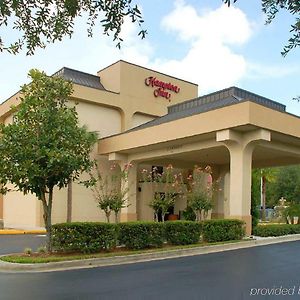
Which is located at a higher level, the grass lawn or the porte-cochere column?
the porte-cochere column

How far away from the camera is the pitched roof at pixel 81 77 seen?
31.2m

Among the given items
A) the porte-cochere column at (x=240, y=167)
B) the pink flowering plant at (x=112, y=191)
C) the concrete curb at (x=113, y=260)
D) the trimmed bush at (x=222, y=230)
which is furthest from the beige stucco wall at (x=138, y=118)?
the concrete curb at (x=113, y=260)

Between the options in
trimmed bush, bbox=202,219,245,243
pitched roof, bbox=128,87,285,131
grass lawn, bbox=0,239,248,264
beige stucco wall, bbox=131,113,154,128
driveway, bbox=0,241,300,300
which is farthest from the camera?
beige stucco wall, bbox=131,113,154,128

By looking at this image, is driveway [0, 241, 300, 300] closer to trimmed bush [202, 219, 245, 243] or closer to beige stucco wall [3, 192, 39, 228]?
trimmed bush [202, 219, 245, 243]

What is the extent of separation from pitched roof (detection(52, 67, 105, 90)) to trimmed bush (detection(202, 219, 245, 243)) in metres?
17.0

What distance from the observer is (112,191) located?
2052 centimetres

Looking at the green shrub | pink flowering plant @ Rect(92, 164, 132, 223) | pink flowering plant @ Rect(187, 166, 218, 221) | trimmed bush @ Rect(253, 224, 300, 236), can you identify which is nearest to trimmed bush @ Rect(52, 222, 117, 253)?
pink flowering plant @ Rect(92, 164, 132, 223)

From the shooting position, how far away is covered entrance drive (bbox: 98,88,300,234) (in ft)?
62.2

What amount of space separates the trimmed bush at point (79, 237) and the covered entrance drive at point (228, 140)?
27.2ft

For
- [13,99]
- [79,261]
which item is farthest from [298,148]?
[13,99]

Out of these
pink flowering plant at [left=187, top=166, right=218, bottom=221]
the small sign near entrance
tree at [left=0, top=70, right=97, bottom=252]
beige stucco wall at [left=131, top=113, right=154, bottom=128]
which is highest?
the small sign near entrance

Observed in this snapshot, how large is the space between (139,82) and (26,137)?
2038cm

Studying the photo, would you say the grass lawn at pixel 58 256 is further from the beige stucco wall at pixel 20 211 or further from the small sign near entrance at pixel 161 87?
the small sign near entrance at pixel 161 87

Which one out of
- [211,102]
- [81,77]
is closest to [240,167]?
[211,102]
